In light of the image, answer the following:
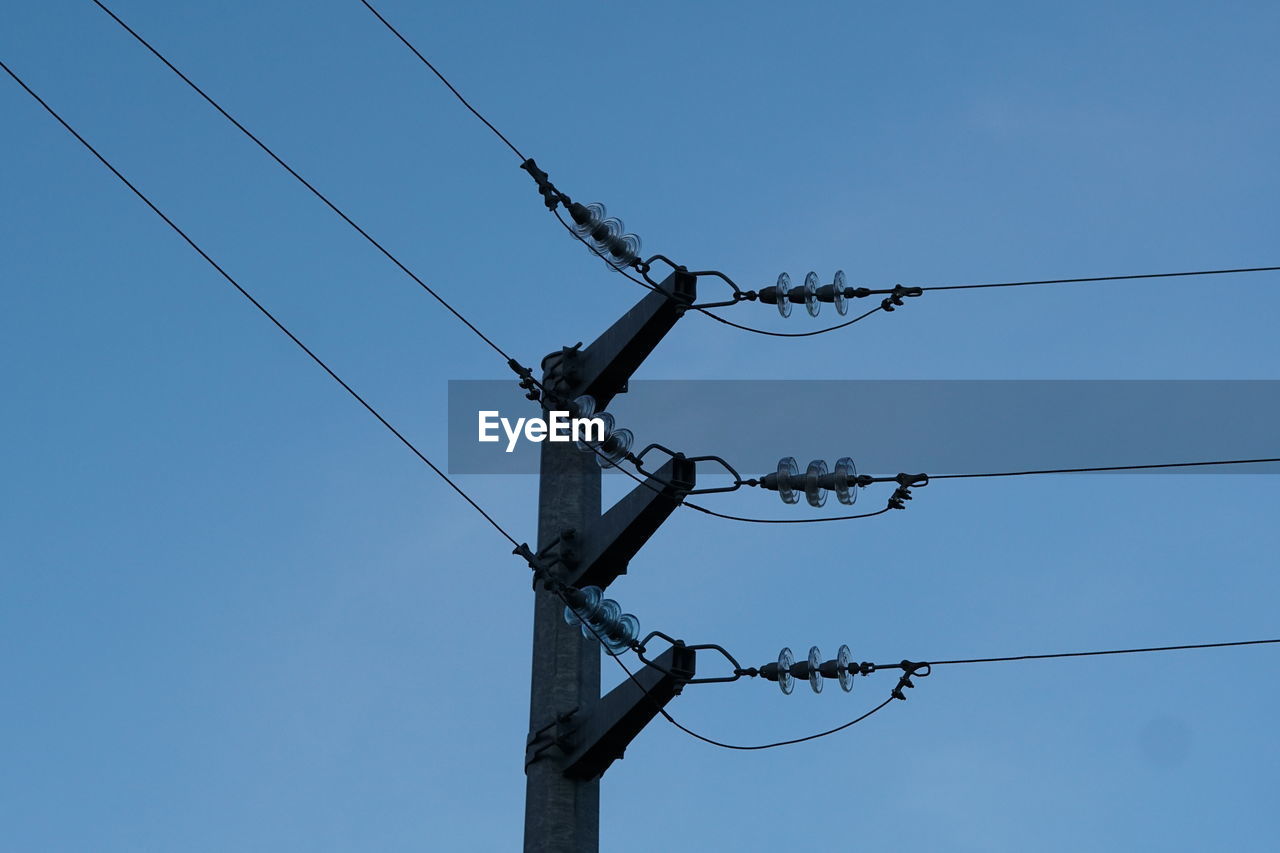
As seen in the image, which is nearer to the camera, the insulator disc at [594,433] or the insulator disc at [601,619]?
the insulator disc at [601,619]

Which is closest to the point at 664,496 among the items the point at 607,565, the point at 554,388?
the point at 607,565

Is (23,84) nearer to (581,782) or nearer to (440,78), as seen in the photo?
(440,78)

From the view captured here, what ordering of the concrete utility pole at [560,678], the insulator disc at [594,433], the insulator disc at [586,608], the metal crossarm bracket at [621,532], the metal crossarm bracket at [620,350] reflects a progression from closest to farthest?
the concrete utility pole at [560,678] < the insulator disc at [586,608] < the metal crossarm bracket at [621,532] < the insulator disc at [594,433] < the metal crossarm bracket at [620,350]

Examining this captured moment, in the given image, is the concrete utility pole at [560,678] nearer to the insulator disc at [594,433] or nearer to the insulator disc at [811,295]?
the insulator disc at [594,433]

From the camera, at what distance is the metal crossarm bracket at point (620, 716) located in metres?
9.66

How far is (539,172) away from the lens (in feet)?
38.0

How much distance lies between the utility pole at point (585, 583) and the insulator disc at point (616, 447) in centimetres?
20

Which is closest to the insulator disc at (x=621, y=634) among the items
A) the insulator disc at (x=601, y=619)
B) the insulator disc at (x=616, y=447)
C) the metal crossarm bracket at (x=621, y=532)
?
the insulator disc at (x=601, y=619)

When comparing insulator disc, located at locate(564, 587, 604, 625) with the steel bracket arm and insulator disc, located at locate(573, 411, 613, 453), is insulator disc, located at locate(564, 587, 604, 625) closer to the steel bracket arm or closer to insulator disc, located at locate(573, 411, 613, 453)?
the steel bracket arm

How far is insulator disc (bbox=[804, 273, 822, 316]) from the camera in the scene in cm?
1184

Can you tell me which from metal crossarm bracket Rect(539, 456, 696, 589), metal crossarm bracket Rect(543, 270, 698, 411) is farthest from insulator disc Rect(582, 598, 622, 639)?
metal crossarm bracket Rect(543, 270, 698, 411)

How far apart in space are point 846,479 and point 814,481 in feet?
0.65

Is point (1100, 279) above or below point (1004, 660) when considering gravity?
above

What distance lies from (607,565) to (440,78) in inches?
156
